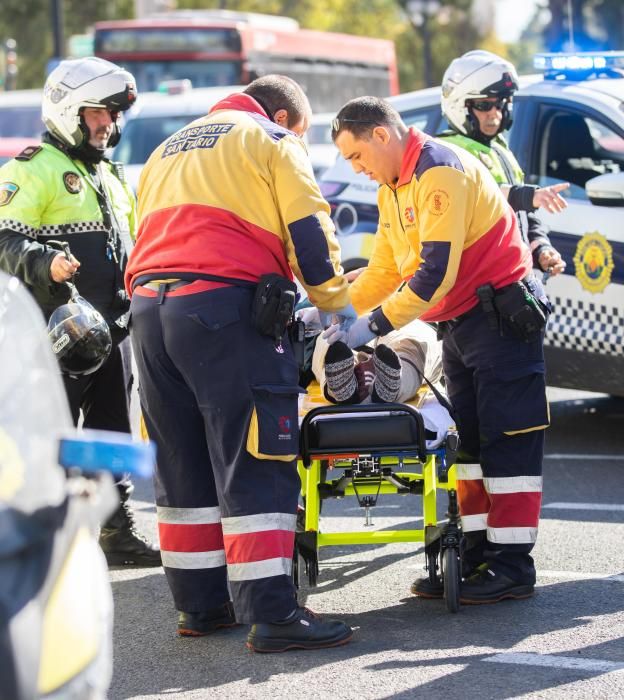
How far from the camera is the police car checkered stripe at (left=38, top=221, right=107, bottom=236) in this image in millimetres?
5773

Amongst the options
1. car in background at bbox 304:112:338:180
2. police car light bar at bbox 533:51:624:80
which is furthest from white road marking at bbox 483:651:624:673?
car in background at bbox 304:112:338:180

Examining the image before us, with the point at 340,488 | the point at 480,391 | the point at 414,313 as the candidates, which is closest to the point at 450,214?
the point at 414,313

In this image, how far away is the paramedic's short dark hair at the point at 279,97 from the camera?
5.06 m

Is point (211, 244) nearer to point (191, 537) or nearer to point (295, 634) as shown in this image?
point (191, 537)

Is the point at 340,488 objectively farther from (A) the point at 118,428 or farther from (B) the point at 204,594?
(A) the point at 118,428

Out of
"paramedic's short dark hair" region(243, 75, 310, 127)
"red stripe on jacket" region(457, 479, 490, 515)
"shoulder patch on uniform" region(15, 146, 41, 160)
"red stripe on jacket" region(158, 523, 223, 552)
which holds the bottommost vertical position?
"red stripe on jacket" region(457, 479, 490, 515)

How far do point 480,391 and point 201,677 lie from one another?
61.9 inches

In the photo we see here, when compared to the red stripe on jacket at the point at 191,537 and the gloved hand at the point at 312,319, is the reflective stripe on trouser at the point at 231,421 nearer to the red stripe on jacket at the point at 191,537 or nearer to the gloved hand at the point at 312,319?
the red stripe on jacket at the point at 191,537

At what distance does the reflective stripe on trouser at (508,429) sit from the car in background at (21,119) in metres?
11.8

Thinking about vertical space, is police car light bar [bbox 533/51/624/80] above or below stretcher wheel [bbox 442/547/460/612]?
above

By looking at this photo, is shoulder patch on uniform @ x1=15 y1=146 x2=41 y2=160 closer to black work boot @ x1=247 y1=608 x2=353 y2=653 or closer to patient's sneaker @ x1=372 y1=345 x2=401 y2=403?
patient's sneaker @ x1=372 y1=345 x2=401 y2=403

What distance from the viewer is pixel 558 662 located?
460 cm

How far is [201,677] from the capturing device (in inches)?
184

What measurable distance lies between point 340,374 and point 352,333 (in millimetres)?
176
